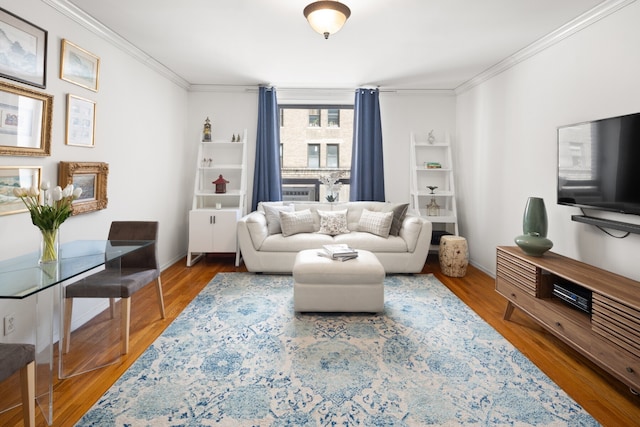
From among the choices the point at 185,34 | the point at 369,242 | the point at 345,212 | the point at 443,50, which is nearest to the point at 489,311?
the point at 369,242

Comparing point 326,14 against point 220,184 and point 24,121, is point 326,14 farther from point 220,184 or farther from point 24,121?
point 220,184

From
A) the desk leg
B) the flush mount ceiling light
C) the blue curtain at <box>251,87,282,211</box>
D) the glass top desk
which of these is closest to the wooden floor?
the desk leg

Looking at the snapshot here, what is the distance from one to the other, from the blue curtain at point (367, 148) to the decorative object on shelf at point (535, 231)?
94.0 inches

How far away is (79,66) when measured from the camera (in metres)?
2.81

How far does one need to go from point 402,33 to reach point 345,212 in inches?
89.3

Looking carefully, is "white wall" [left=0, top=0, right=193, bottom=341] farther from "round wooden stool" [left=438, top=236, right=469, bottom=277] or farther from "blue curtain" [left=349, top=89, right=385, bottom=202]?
"round wooden stool" [left=438, top=236, right=469, bottom=277]

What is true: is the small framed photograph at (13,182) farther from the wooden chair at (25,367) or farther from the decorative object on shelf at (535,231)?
the decorative object on shelf at (535,231)

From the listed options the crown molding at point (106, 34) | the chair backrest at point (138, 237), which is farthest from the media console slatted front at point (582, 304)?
the crown molding at point (106, 34)

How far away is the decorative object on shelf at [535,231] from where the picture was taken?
8.79 ft

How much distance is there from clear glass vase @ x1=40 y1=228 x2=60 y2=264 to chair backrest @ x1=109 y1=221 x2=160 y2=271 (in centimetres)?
81

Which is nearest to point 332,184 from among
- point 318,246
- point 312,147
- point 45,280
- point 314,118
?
point 312,147

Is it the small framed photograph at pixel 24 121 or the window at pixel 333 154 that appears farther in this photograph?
the window at pixel 333 154

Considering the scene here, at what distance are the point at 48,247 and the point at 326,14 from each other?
231 cm

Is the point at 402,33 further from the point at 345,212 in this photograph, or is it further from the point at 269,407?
the point at 269,407
